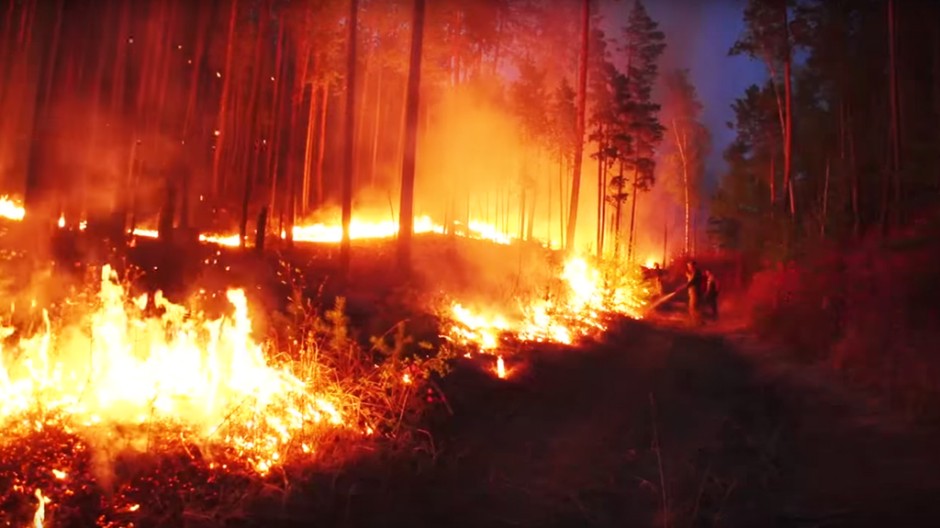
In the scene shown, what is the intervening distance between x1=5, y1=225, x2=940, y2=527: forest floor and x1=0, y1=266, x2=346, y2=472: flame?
1.00 m

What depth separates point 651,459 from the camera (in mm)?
7922

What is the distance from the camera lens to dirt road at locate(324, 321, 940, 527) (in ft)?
20.0

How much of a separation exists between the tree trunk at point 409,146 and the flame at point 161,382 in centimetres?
895

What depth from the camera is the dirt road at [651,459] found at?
20.0ft

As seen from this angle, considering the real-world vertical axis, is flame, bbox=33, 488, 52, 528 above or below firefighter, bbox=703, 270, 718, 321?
below

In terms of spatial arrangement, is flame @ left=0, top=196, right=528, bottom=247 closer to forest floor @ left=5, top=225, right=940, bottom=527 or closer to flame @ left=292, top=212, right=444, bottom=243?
flame @ left=292, top=212, right=444, bottom=243

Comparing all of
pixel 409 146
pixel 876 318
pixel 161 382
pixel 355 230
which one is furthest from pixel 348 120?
pixel 355 230

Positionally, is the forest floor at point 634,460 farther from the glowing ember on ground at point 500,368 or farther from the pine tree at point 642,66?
the pine tree at point 642,66

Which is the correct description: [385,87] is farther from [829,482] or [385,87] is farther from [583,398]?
[829,482]

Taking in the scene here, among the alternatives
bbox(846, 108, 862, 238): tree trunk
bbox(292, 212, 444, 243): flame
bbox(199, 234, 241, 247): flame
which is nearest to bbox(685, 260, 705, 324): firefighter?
bbox(846, 108, 862, 238): tree trunk

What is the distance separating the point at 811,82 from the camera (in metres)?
43.5

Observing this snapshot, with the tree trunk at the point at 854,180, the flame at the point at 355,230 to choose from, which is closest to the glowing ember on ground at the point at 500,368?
the flame at the point at 355,230

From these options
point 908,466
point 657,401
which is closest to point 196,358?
point 657,401

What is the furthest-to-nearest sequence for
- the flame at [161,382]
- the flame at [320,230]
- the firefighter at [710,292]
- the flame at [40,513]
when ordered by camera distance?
the flame at [320,230] → the firefighter at [710,292] → the flame at [161,382] → the flame at [40,513]
